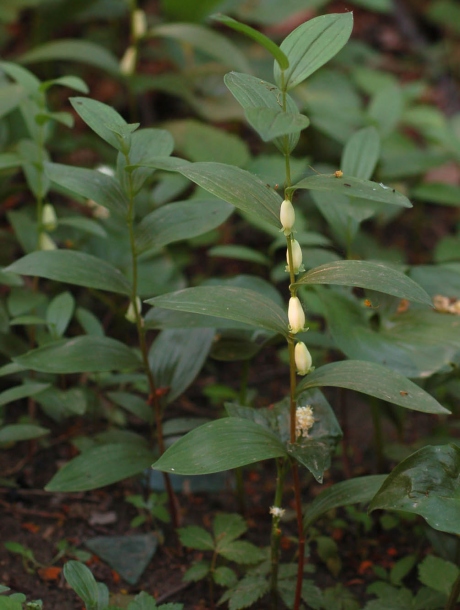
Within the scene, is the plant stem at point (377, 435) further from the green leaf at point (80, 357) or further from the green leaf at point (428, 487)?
the green leaf at point (80, 357)

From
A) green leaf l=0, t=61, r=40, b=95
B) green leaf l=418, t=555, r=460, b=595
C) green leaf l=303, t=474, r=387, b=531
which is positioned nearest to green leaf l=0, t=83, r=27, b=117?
green leaf l=0, t=61, r=40, b=95

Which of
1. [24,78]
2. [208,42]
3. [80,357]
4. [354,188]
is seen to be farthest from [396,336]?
[208,42]

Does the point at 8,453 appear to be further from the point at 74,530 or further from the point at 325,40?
the point at 325,40

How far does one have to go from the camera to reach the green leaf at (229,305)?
4.12ft

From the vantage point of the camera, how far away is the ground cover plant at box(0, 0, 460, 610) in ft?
4.17

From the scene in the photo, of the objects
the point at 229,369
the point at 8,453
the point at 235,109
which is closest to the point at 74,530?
the point at 8,453

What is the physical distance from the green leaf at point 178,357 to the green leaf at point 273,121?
0.79 metres

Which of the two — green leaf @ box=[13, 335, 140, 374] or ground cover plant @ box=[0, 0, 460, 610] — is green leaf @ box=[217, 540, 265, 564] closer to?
ground cover plant @ box=[0, 0, 460, 610]

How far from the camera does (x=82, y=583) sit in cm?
134

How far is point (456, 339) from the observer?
1723 millimetres

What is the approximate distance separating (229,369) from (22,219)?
0.93m

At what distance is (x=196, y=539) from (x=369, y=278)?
795 mm

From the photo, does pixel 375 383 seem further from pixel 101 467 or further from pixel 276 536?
pixel 101 467

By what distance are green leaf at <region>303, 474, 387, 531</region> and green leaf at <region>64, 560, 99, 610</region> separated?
447 mm
